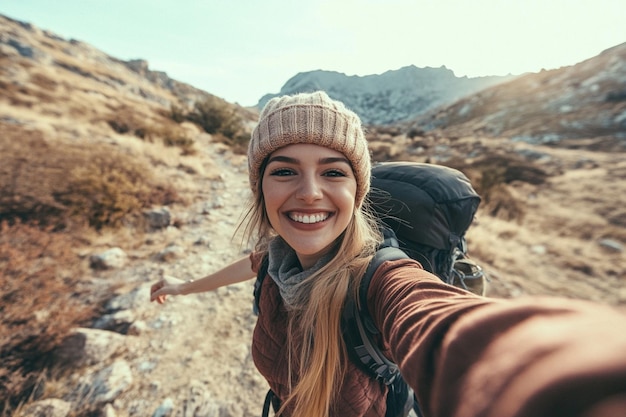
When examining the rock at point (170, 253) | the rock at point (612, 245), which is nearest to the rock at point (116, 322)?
the rock at point (170, 253)

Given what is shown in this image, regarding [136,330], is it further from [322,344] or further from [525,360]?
[525,360]

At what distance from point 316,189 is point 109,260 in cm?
361

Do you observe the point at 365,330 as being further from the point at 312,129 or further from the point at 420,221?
the point at 312,129

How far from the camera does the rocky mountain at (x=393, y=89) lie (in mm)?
76312

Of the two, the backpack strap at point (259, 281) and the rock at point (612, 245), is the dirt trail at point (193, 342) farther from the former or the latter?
the rock at point (612, 245)

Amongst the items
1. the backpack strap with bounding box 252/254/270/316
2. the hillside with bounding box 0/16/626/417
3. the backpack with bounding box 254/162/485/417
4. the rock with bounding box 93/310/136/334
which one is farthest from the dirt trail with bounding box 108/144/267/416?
the backpack strap with bounding box 252/254/270/316

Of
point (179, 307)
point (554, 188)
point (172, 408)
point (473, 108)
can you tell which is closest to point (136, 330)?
point (179, 307)

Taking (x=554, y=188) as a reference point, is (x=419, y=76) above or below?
above

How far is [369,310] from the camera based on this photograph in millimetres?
1042

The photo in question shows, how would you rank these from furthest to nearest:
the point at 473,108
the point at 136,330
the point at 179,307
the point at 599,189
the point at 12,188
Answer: the point at 473,108 < the point at 599,189 < the point at 12,188 < the point at 179,307 < the point at 136,330

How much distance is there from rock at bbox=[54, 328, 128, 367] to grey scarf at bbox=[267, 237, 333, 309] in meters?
2.04

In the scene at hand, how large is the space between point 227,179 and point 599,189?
11519mm

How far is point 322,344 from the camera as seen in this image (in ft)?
3.72

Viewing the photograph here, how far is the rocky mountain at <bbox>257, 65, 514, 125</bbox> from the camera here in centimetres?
7631
